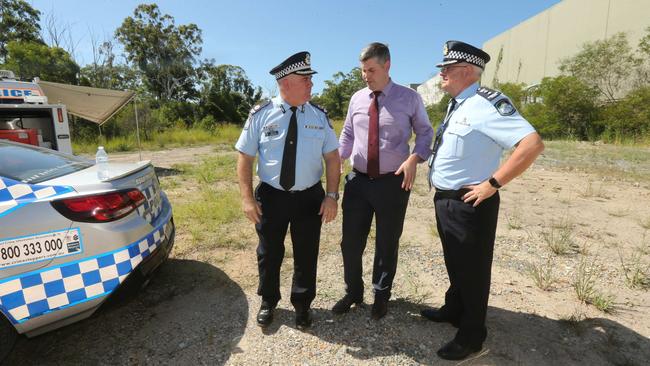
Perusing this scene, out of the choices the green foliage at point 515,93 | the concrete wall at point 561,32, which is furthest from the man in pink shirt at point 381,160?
the green foliage at point 515,93

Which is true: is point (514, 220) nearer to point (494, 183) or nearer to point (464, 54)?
point (494, 183)

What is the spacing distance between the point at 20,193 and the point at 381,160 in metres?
1.98

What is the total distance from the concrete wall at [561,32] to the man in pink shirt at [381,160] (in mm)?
14351

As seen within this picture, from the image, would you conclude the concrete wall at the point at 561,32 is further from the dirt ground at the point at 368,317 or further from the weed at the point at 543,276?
the weed at the point at 543,276

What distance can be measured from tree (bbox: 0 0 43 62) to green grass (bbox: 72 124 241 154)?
1354 cm

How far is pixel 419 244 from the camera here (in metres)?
3.82

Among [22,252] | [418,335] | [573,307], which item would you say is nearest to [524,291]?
[573,307]

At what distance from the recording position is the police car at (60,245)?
1.75 m

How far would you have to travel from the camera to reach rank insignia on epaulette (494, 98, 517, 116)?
69.2 inches

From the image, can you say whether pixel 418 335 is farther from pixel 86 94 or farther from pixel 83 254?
pixel 86 94

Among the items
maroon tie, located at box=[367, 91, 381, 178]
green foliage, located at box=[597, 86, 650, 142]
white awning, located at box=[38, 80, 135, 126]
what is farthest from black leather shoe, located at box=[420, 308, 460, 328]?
green foliage, located at box=[597, 86, 650, 142]

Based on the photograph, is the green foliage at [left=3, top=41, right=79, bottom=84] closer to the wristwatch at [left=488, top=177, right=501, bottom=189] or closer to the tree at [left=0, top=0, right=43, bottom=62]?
the tree at [left=0, top=0, right=43, bottom=62]

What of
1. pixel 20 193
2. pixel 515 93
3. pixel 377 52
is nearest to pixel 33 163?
pixel 20 193

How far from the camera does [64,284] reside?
1.83m
